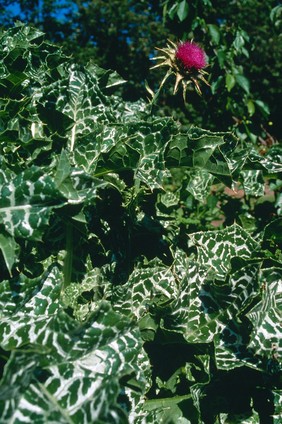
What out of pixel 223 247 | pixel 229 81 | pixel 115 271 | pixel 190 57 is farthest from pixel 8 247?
pixel 229 81

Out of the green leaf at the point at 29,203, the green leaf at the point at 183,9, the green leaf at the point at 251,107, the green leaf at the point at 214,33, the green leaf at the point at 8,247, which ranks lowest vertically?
the green leaf at the point at 8,247

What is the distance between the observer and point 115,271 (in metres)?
1.42

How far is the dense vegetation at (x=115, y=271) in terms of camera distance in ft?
3.11

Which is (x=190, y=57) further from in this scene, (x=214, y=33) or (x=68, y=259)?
(x=214, y=33)

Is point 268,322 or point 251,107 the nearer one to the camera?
point 268,322

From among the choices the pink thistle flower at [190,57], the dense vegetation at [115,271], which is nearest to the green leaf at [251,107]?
the pink thistle flower at [190,57]

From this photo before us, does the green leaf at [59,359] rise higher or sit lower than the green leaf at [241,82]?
lower

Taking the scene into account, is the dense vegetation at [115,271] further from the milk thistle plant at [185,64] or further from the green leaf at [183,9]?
the green leaf at [183,9]

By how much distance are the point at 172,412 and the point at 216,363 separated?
17 centimetres

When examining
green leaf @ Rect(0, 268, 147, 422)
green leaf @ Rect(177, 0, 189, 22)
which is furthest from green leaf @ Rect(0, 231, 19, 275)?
green leaf @ Rect(177, 0, 189, 22)

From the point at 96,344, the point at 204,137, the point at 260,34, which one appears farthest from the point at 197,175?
the point at 260,34

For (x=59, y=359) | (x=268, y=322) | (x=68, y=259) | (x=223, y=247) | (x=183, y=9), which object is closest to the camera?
(x=59, y=359)

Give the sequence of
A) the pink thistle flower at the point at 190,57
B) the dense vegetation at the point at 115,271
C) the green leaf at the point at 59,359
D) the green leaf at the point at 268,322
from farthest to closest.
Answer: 1. the pink thistle flower at the point at 190,57
2. the green leaf at the point at 268,322
3. the dense vegetation at the point at 115,271
4. the green leaf at the point at 59,359

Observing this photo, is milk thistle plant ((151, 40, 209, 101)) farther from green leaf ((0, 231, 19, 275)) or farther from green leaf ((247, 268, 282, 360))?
green leaf ((0, 231, 19, 275))
